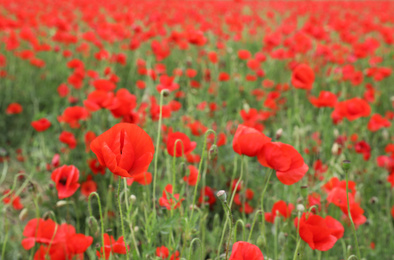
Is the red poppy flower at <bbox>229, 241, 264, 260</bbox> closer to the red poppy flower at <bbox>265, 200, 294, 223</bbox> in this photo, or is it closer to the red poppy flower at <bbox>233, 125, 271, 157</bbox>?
the red poppy flower at <bbox>233, 125, 271, 157</bbox>

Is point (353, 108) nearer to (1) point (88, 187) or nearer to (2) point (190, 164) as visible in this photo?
(2) point (190, 164)

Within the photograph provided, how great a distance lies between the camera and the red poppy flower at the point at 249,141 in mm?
1053

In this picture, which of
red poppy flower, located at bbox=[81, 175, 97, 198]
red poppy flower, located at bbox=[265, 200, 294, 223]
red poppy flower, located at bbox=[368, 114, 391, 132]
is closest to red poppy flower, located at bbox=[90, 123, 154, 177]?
red poppy flower, located at bbox=[265, 200, 294, 223]

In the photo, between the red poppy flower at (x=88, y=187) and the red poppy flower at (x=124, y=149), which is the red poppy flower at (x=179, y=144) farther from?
the red poppy flower at (x=88, y=187)

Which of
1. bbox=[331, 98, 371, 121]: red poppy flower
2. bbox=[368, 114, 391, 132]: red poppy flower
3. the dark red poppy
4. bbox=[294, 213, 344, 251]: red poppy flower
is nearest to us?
bbox=[294, 213, 344, 251]: red poppy flower

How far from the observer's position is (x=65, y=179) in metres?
1.29

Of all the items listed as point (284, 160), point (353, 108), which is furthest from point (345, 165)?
point (353, 108)

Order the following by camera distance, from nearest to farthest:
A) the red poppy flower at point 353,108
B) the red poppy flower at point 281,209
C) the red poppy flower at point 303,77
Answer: the red poppy flower at point 281,209 < the red poppy flower at point 353,108 < the red poppy flower at point 303,77

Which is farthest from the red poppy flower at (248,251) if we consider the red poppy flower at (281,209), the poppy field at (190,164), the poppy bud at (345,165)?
the red poppy flower at (281,209)

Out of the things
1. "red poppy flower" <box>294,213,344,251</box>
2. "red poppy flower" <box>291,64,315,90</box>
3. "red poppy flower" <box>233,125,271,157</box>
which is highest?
"red poppy flower" <box>233,125,271,157</box>

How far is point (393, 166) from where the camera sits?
1.86 m

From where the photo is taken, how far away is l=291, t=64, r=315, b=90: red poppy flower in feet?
6.61

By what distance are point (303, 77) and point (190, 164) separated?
0.78 metres

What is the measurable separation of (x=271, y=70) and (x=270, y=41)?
415 mm
